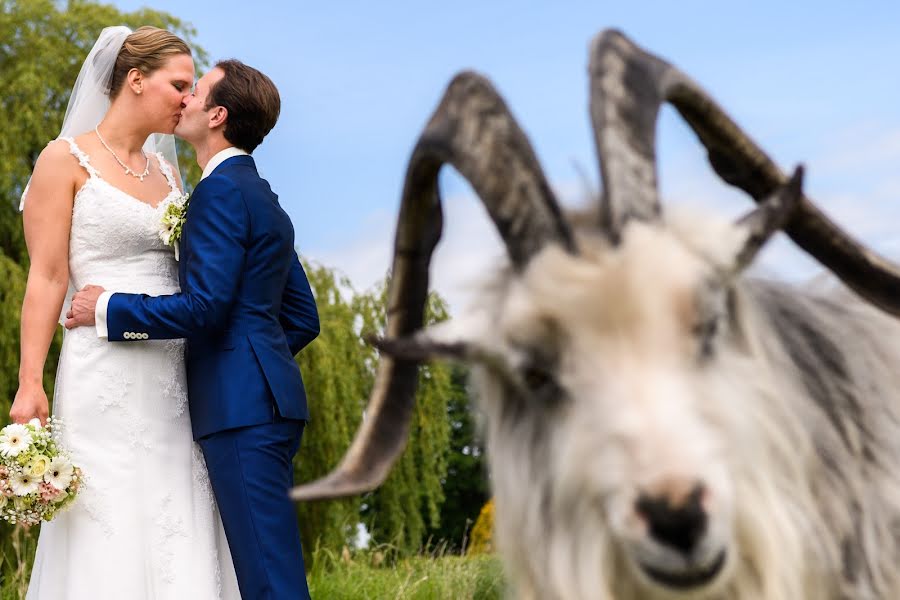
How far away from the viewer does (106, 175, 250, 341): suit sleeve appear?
14.0 ft

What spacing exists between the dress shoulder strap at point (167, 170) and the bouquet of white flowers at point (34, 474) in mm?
1296

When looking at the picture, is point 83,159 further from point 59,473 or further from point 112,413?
point 59,473

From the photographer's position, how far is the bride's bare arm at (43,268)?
15.1 ft

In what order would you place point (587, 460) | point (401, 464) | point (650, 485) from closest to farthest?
→ point (650, 485), point (587, 460), point (401, 464)

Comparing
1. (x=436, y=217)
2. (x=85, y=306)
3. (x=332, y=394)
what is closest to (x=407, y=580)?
(x=85, y=306)

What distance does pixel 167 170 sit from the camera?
5301mm

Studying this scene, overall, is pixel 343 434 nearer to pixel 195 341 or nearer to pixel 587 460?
pixel 195 341

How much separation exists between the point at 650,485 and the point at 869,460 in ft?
3.26

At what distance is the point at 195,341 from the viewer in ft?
14.9

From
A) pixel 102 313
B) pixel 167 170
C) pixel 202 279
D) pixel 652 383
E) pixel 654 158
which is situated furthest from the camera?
pixel 167 170

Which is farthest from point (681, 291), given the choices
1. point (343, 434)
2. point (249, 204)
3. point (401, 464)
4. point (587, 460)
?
point (401, 464)

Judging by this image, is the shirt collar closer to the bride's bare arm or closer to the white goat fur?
the bride's bare arm

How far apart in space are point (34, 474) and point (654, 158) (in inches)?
118

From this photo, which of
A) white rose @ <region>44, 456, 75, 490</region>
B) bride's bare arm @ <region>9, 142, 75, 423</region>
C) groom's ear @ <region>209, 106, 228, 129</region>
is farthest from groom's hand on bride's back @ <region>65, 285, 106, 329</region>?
groom's ear @ <region>209, 106, 228, 129</region>
